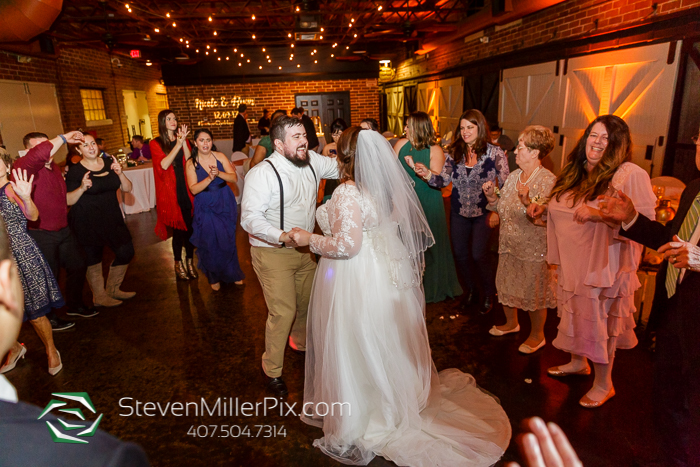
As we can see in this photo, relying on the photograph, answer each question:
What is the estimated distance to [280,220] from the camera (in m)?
2.48

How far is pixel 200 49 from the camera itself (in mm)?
12047

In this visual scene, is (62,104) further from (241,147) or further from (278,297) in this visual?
(278,297)

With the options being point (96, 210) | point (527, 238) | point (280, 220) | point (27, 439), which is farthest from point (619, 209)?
Answer: point (96, 210)

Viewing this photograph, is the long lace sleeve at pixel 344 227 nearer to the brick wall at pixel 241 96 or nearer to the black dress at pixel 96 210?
the black dress at pixel 96 210

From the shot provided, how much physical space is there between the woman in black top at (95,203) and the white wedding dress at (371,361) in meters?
2.37

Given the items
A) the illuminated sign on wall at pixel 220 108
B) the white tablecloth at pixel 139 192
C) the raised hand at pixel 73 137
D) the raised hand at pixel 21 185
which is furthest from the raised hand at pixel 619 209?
A: the illuminated sign on wall at pixel 220 108

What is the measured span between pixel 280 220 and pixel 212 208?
178cm

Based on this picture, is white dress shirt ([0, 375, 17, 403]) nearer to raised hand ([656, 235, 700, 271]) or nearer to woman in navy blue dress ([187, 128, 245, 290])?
raised hand ([656, 235, 700, 271])

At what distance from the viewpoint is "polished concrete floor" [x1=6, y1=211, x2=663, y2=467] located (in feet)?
7.22

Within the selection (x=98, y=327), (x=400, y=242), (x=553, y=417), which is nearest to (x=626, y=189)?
(x=400, y=242)

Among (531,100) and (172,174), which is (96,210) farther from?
(531,100)

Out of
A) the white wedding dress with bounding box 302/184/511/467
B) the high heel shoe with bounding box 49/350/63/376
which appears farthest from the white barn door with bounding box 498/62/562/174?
the high heel shoe with bounding box 49/350/63/376

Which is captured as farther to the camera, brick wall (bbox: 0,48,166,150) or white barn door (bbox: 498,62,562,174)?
brick wall (bbox: 0,48,166,150)

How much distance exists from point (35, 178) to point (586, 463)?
3.94 metres
